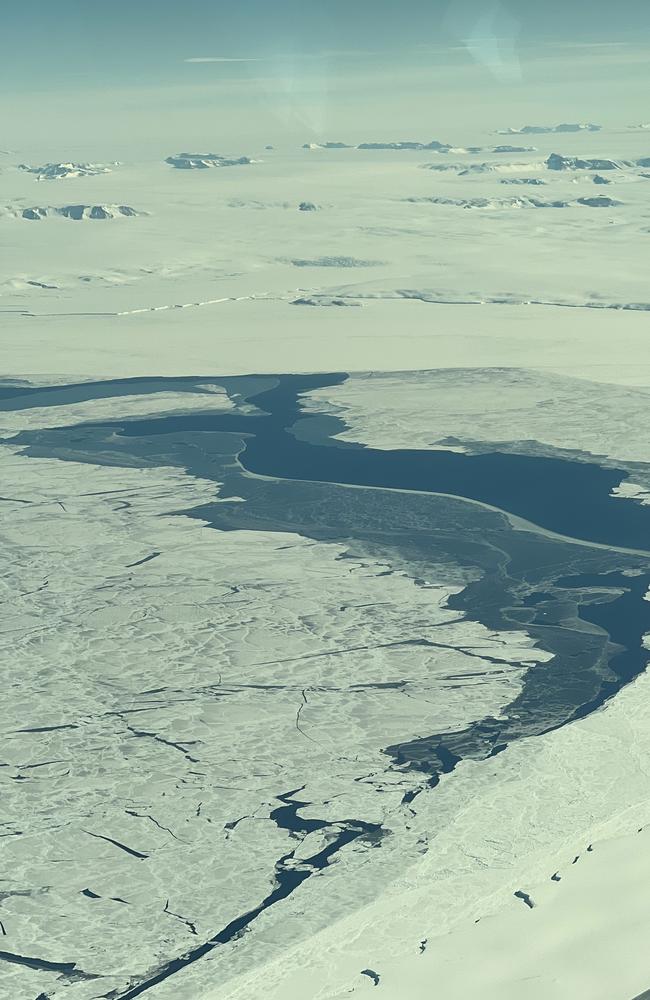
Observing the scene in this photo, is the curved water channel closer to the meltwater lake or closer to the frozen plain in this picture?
the meltwater lake

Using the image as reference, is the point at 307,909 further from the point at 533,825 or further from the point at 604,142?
the point at 604,142

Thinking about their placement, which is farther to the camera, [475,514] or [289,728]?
[475,514]

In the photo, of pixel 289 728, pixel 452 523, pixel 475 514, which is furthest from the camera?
pixel 475 514

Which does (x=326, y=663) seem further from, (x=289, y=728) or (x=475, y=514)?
(x=475, y=514)

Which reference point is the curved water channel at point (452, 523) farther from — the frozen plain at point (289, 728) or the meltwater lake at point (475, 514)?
the frozen plain at point (289, 728)

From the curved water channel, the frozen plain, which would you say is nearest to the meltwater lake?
the curved water channel

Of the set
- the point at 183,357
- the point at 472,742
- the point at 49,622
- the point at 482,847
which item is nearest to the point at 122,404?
the point at 183,357

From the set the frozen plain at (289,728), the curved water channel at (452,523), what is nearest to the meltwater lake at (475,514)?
the curved water channel at (452,523)

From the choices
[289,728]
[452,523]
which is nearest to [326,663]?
[289,728]
